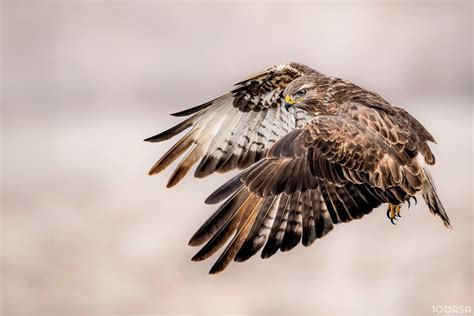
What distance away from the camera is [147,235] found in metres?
9.32

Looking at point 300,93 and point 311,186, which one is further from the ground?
point 300,93

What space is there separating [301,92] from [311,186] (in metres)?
1.05

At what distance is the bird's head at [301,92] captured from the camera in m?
6.50

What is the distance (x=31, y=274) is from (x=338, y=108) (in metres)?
4.09

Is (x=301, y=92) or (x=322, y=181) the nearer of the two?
(x=322, y=181)

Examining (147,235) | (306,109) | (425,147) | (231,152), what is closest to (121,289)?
(147,235)

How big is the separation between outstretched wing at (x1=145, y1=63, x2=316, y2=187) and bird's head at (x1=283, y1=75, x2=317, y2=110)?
0.24m

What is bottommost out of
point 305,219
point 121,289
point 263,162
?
point 121,289

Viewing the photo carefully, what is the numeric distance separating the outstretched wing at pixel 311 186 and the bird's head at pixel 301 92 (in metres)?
0.68

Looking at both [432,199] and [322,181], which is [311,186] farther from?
[432,199]

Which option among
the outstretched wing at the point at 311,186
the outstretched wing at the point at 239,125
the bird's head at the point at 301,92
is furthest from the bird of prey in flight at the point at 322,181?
the outstretched wing at the point at 239,125

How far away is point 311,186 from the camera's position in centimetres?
571

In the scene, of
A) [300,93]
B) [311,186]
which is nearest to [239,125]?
[300,93]

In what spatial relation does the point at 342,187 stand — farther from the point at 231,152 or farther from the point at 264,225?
the point at 231,152
